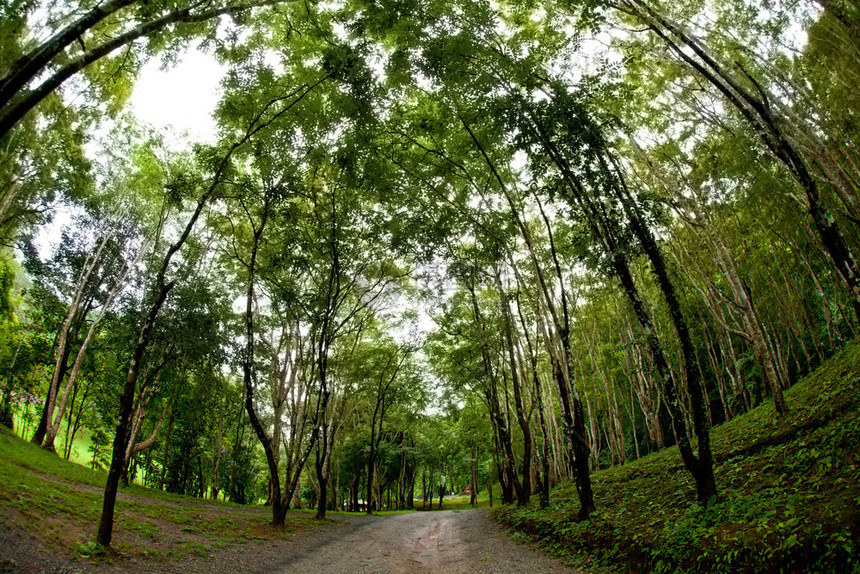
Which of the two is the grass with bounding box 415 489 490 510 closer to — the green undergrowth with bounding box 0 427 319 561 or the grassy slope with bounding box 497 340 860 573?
the green undergrowth with bounding box 0 427 319 561

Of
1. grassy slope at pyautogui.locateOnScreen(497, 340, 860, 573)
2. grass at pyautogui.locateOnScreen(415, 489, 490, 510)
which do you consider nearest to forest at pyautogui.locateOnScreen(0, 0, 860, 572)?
grassy slope at pyautogui.locateOnScreen(497, 340, 860, 573)

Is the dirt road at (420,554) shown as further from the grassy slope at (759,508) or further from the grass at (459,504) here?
the grass at (459,504)

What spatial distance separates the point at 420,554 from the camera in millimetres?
10758

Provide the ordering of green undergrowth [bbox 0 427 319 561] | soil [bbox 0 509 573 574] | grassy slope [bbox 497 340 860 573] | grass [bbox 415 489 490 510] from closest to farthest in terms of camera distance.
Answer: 1. grassy slope [bbox 497 340 860 573]
2. soil [bbox 0 509 573 574]
3. green undergrowth [bbox 0 427 319 561]
4. grass [bbox 415 489 490 510]

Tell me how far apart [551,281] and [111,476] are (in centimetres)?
1511

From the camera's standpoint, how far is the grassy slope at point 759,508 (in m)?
4.19

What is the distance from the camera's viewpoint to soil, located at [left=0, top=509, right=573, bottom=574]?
5793mm

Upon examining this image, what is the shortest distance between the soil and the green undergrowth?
30 cm

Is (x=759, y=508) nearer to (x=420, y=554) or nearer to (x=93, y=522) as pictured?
(x=420, y=554)

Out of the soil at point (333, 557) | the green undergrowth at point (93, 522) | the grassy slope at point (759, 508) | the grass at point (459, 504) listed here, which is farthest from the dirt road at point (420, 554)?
the grass at point (459, 504)

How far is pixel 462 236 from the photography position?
15.8 meters

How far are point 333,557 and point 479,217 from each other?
11.5 meters

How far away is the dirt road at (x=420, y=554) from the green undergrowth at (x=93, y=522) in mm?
1823

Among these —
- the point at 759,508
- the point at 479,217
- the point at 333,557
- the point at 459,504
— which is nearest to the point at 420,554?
the point at 333,557
